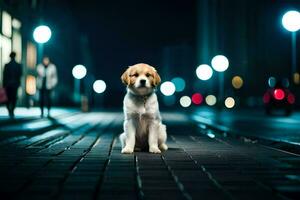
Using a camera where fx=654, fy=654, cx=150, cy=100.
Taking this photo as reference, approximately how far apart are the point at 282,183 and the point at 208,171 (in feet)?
4.24

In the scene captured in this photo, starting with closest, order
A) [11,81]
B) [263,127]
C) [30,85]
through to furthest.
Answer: [263,127]
[11,81]
[30,85]

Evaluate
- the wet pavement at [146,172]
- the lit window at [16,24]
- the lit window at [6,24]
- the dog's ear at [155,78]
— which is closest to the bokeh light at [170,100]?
the lit window at [16,24]

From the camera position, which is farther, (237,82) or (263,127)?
(237,82)

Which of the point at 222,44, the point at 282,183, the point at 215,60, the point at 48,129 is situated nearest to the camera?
the point at 282,183

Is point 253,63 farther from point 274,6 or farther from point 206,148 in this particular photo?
point 206,148

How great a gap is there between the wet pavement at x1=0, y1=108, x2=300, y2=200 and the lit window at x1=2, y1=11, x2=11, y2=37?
81.5 ft

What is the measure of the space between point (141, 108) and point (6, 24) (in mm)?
28668

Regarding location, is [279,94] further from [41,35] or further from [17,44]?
[17,44]

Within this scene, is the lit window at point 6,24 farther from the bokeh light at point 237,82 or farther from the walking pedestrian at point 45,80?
the bokeh light at point 237,82

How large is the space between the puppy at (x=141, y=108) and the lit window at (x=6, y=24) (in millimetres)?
27273

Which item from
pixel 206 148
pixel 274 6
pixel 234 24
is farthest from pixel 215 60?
pixel 234 24

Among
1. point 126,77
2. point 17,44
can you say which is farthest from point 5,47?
point 126,77

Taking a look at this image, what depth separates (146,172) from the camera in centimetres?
797

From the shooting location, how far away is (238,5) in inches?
6078
